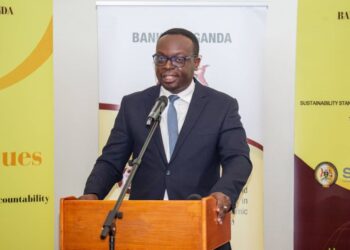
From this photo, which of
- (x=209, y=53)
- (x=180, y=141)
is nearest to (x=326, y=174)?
(x=209, y=53)

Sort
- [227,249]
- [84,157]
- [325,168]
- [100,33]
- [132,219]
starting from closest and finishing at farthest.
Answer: [132,219] < [227,249] < [100,33] < [325,168] < [84,157]

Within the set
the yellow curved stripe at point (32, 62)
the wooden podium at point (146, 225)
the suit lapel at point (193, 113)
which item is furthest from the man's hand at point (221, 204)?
the yellow curved stripe at point (32, 62)

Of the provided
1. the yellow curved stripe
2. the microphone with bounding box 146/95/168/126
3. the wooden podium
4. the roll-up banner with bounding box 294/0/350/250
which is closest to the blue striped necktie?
the microphone with bounding box 146/95/168/126

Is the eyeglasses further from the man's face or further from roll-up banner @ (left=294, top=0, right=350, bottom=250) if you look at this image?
roll-up banner @ (left=294, top=0, right=350, bottom=250)

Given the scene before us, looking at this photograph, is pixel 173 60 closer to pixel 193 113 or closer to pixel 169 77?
pixel 169 77

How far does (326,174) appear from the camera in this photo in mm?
4602

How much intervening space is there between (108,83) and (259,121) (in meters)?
1.31

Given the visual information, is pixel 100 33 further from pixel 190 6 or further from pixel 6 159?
pixel 6 159

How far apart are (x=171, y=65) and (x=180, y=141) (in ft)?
1.48

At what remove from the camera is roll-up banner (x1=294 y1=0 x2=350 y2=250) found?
4508mm

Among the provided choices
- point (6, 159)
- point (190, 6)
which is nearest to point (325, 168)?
point (190, 6)

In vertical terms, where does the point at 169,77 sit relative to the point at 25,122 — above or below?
above

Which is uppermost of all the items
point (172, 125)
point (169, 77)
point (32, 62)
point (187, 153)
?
point (32, 62)

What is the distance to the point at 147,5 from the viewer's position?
4.32 meters
